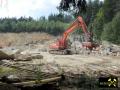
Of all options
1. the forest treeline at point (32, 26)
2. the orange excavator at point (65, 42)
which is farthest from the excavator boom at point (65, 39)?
the forest treeline at point (32, 26)

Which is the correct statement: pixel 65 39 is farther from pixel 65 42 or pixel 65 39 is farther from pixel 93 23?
pixel 93 23

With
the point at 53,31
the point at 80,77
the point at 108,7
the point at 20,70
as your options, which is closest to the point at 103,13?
the point at 108,7

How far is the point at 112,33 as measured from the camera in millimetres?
57844

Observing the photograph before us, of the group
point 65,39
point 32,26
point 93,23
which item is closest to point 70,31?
point 65,39

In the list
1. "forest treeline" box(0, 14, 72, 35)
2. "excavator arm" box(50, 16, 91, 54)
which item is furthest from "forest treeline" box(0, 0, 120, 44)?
"excavator arm" box(50, 16, 91, 54)

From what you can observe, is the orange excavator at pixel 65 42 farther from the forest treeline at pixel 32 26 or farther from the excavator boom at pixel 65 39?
the forest treeline at pixel 32 26

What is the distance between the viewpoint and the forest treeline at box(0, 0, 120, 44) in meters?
13.8

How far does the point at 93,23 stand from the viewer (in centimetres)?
7150

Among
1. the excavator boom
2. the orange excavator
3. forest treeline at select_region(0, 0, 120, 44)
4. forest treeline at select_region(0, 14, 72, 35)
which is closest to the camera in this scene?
forest treeline at select_region(0, 0, 120, 44)

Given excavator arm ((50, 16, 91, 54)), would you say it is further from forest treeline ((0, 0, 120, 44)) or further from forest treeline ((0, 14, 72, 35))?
forest treeline ((0, 14, 72, 35))

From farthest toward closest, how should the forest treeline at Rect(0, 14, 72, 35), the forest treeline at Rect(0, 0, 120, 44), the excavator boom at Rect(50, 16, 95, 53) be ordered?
the forest treeline at Rect(0, 14, 72, 35) → the excavator boom at Rect(50, 16, 95, 53) → the forest treeline at Rect(0, 0, 120, 44)

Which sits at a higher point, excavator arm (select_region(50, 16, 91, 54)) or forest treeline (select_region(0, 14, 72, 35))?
forest treeline (select_region(0, 14, 72, 35))

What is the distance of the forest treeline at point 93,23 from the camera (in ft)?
45.2

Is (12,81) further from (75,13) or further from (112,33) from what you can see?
(112,33)
